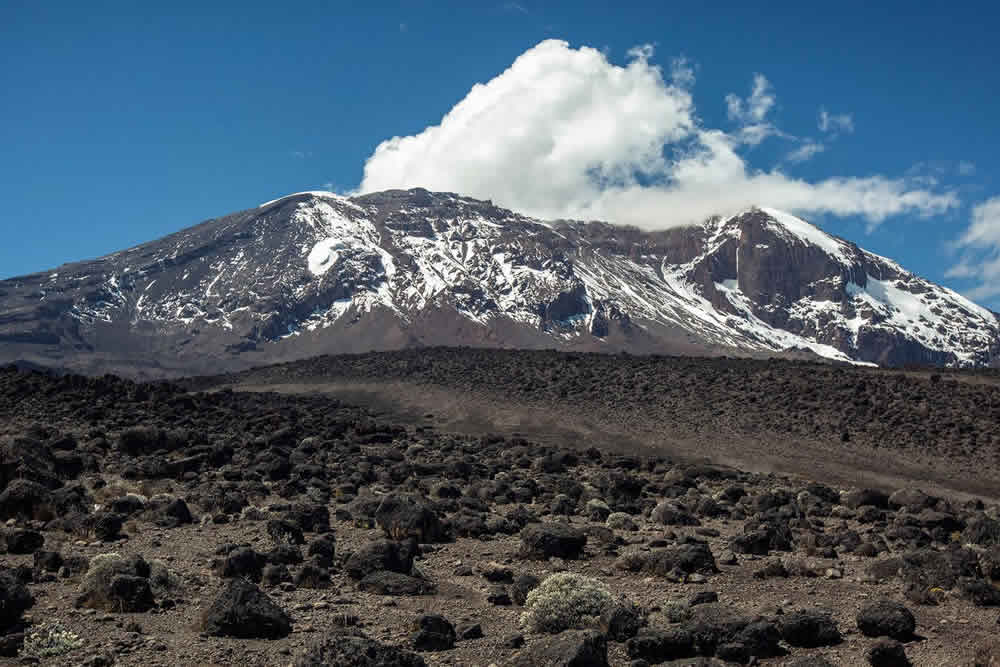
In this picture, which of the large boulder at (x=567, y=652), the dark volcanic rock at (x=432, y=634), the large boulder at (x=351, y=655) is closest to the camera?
the large boulder at (x=351, y=655)

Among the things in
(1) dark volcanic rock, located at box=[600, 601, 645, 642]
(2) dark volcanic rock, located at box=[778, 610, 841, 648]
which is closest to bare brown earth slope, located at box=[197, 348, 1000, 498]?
(2) dark volcanic rock, located at box=[778, 610, 841, 648]

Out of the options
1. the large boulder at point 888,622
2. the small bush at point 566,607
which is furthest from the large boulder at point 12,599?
the large boulder at point 888,622

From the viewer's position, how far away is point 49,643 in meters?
11.2

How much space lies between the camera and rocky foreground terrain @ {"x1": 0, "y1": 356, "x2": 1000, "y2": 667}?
11.7m

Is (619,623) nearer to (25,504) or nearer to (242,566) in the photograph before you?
(242,566)

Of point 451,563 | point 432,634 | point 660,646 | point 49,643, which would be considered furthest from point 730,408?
point 49,643

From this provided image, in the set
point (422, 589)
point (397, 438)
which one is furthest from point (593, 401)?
point (422, 589)

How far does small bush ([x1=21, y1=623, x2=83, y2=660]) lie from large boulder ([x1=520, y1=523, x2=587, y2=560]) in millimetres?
9424

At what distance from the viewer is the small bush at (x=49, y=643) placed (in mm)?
10953

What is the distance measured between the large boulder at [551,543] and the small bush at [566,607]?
4.85 metres

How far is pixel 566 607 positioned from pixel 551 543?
5572 mm

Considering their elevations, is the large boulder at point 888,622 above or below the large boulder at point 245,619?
above

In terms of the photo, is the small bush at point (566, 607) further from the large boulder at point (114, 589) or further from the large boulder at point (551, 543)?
the large boulder at point (114, 589)

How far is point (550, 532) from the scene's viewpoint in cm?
1848
